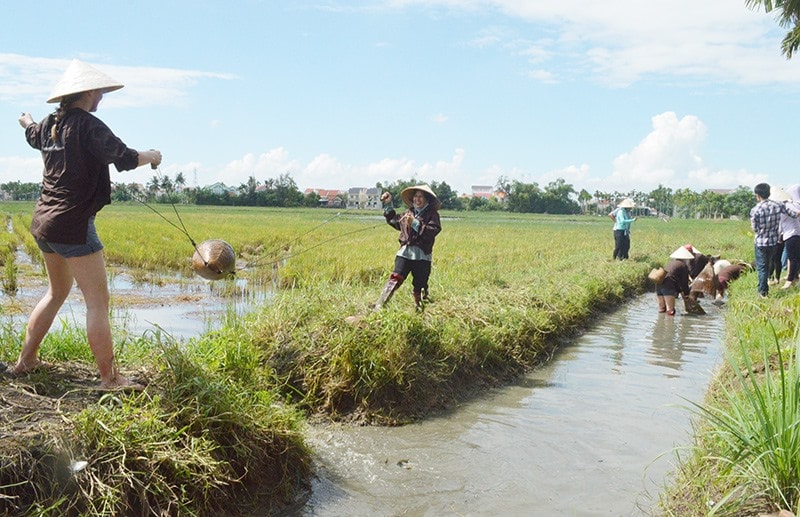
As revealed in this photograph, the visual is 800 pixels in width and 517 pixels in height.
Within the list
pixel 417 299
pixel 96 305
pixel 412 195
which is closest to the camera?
pixel 96 305

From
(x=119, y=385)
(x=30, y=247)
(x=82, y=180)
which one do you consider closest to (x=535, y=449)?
(x=119, y=385)

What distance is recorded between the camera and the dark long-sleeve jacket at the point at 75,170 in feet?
11.5

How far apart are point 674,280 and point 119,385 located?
29.3 feet

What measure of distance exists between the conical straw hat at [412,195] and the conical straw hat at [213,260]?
93.5 inches

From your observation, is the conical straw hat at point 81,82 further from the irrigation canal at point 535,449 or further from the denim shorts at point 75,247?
the irrigation canal at point 535,449

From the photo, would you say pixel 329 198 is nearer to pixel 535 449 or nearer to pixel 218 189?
pixel 218 189

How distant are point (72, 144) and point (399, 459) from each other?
8.93 feet

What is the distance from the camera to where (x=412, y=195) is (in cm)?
722

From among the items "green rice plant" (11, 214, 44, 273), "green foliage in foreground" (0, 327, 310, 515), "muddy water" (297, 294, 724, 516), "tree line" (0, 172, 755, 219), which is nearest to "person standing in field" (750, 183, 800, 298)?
"muddy water" (297, 294, 724, 516)

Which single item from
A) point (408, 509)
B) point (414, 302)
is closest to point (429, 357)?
point (414, 302)

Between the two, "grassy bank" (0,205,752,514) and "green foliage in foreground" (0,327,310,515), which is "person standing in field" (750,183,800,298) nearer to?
"grassy bank" (0,205,752,514)

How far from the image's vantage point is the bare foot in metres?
3.66

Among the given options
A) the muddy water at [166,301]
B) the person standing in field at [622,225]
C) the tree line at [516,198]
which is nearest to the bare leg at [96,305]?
the muddy water at [166,301]

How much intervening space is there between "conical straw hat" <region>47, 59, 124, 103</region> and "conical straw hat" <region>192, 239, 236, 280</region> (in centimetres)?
165
